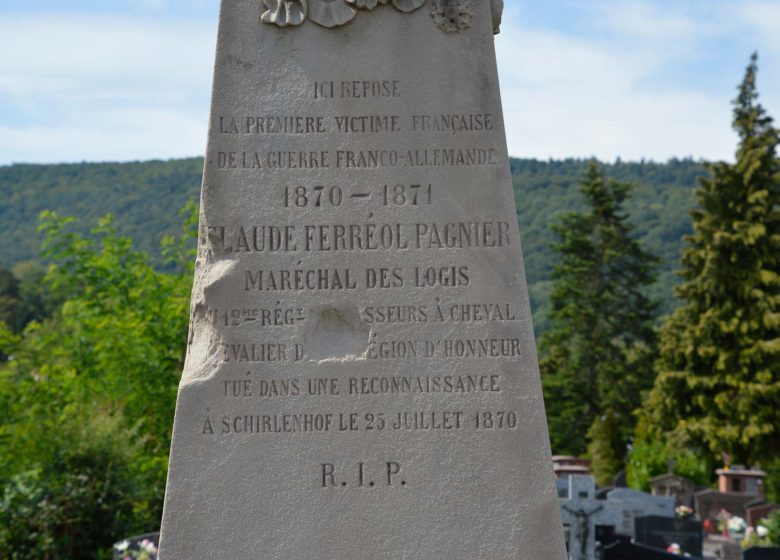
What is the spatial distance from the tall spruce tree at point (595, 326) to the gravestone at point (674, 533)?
61.0 ft

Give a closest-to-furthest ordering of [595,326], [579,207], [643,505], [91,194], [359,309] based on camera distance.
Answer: [359,309] → [643,505] → [595,326] → [579,207] → [91,194]

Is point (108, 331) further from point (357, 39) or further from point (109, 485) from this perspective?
point (357, 39)

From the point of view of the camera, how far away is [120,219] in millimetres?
88312

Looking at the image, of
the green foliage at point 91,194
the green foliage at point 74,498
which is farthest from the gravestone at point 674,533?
the green foliage at point 91,194

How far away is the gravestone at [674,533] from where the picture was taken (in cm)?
1528

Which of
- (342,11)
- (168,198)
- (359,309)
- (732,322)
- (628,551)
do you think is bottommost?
(628,551)

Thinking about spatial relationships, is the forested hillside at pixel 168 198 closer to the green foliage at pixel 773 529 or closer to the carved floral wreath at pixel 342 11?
the green foliage at pixel 773 529

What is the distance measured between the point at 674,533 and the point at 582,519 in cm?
482

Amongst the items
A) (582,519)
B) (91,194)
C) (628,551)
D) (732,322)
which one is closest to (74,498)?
(582,519)

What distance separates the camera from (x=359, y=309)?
16.2 ft

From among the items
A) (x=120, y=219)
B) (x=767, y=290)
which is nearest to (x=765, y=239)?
(x=767, y=290)

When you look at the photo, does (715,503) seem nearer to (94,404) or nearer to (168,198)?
(94,404)

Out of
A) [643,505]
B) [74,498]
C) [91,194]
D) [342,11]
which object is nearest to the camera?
[342,11]

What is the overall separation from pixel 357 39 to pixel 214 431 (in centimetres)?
204
